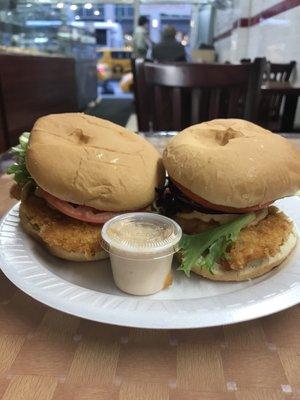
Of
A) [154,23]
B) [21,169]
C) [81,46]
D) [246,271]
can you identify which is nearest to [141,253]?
[246,271]

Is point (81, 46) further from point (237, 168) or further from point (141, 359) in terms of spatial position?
point (141, 359)

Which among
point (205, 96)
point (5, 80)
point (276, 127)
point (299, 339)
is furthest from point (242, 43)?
point (299, 339)

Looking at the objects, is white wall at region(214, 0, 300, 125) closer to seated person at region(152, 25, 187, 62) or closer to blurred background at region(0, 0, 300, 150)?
blurred background at region(0, 0, 300, 150)

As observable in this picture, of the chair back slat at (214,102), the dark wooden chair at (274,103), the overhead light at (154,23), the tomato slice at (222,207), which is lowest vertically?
the dark wooden chair at (274,103)

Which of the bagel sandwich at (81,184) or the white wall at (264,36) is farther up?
the white wall at (264,36)

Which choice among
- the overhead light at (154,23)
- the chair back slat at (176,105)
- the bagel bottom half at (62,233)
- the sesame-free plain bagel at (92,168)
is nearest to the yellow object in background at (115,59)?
the overhead light at (154,23)

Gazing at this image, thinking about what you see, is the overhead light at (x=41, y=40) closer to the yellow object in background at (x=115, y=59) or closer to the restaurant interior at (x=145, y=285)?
the restaurant interior at (x=145, y=285)

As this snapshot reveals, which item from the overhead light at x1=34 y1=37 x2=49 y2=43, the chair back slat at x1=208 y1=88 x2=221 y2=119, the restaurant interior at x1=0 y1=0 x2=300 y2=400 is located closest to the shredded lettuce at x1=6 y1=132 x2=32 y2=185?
the restaurant interior at x1=0 y1=0 x2=300 y2=400
